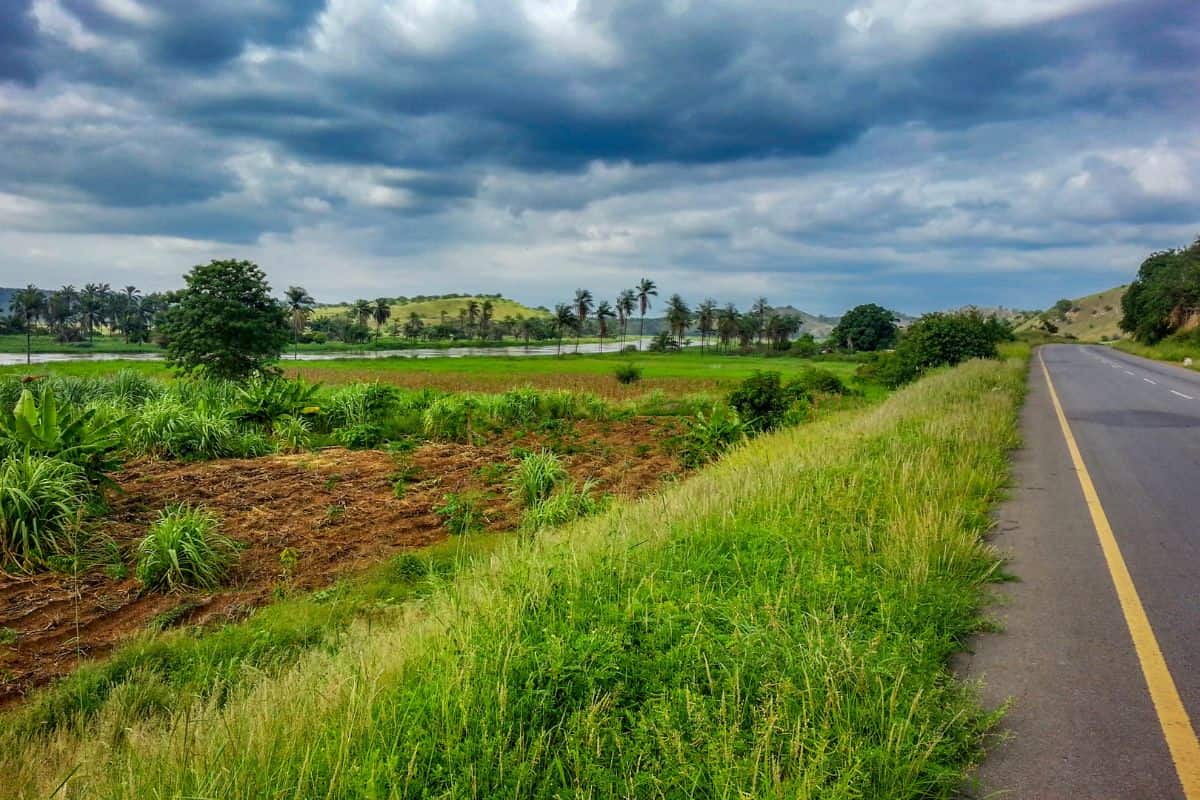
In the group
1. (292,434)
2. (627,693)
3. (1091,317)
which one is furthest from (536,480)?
(1091,317)

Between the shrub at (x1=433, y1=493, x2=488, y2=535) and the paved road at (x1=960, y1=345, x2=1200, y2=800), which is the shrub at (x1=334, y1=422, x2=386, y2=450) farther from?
the paved road at (x1=960, y1=345, x2=1200, y2=800)

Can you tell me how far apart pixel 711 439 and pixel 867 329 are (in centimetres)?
13488

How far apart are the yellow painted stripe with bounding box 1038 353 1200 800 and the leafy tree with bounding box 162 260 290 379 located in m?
A: 21.5

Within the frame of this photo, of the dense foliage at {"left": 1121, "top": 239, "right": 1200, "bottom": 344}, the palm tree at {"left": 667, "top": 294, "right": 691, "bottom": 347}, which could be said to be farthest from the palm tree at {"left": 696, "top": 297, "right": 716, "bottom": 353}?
the dense foliage at {"left": 1121, "top": 239, "right": 1200, "bottom": 344}

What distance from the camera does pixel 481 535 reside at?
29.8 ft

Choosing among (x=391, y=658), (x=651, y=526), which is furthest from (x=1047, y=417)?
(x=391, y=658)

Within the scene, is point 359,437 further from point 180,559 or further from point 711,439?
point 180,559

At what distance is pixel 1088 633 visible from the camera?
467 centimetres

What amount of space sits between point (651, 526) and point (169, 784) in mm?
4190

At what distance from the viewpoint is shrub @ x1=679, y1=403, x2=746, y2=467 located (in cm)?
1444

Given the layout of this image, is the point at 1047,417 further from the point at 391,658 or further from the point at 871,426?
the point at 391,658

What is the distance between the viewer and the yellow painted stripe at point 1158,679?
128 inches

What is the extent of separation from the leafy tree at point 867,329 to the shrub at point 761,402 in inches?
4979

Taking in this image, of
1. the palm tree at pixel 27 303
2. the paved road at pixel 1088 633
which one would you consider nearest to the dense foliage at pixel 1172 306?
the paved road at pixel 1088 633
